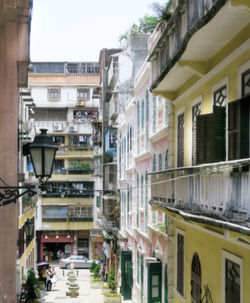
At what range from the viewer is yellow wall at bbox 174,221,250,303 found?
1046cm

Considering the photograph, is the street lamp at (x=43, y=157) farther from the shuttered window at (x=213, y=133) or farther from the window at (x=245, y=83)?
the shuttered window at (x=213, y=133)

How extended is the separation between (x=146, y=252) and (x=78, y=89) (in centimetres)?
4048

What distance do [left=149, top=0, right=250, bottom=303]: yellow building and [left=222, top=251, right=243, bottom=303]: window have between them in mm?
18

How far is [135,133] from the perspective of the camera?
2728 cm

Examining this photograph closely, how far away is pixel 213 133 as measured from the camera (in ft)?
36.9

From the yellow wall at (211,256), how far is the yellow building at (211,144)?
0.06 feet

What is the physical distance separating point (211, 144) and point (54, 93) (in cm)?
5222

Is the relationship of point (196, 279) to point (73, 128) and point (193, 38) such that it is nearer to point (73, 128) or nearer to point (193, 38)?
point (193, 38)

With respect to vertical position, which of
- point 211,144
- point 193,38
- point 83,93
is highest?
point 83,93

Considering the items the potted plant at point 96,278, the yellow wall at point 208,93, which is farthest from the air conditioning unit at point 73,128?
the yellow wall at point 208,93

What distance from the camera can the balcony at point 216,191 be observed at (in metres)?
8.61

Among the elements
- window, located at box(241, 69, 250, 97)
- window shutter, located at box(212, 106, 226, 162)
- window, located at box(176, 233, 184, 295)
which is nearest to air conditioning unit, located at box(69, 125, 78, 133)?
window, located at box(176, 233, 184, 295)

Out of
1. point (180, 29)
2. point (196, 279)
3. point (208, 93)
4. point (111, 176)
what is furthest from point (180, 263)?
point (111, 176)

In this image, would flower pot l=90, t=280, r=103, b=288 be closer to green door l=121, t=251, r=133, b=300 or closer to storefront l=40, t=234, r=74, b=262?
green door l=121, t=251, r=133, b=300
